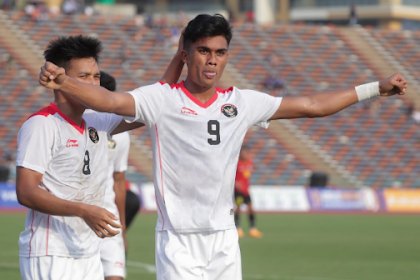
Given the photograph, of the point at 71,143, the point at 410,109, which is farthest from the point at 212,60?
the point at 410,109

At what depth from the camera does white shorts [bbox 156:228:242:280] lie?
4.17 metres

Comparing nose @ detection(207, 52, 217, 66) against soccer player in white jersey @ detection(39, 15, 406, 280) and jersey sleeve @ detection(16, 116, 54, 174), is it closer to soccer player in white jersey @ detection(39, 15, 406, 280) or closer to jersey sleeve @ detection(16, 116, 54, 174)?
soccer player in white jersey @ detection(39, 15, 406, 280)

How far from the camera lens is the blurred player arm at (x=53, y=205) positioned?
12.8 ft

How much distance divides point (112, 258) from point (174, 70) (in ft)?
7.91

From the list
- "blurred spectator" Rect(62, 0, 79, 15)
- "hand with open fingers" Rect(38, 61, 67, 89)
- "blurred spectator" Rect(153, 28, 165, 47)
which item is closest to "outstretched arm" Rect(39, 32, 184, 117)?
"hand with open fingers" Rect(38, 61, 67, 89)

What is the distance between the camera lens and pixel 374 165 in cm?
2977

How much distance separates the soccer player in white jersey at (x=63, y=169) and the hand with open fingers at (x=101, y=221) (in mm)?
282

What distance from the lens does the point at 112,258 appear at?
21.0ft

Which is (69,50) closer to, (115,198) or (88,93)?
(88,93)

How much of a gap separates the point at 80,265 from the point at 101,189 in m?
0.53

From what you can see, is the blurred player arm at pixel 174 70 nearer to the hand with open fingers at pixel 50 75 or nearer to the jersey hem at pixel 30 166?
the jersey hem at pixel 30 166

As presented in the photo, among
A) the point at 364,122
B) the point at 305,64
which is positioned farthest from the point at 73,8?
the point at 364,122

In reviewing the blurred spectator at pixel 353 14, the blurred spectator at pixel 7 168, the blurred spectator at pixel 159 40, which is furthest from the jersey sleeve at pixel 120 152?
the blurred spectator at pixel 353 14

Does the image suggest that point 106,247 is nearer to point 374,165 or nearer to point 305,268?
point 305,268
